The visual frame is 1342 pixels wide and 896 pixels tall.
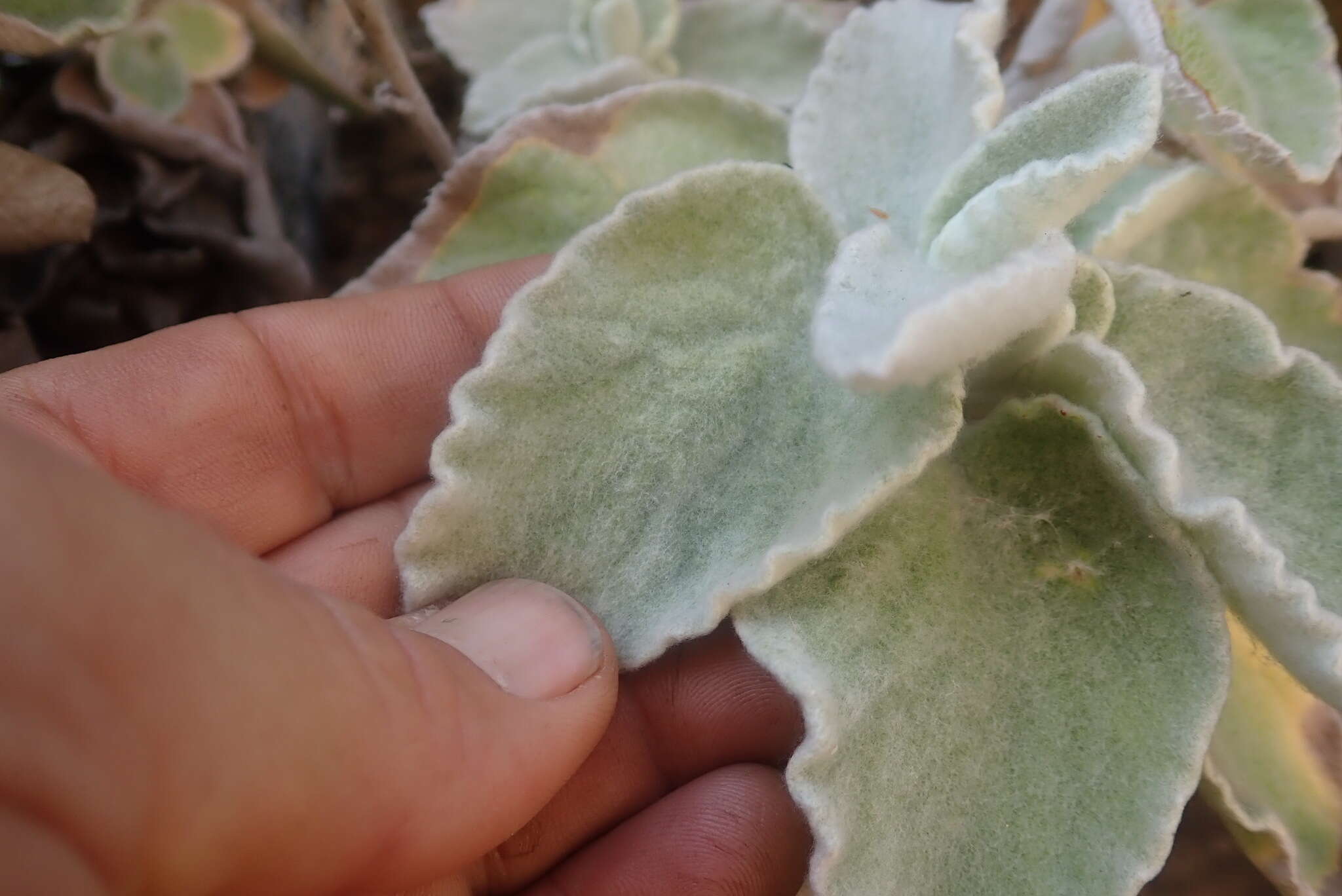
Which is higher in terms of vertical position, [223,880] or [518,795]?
[223,880]

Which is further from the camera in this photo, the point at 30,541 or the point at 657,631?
the point at 657,631

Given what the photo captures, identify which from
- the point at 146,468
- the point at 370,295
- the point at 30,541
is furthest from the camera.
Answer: the point at 370,295

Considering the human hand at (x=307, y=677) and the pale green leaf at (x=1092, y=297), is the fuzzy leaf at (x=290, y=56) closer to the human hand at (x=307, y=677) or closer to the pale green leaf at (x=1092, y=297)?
the human hand at (x=307, y=677)

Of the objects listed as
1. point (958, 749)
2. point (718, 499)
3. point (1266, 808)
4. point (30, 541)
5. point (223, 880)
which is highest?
point (30, 541)

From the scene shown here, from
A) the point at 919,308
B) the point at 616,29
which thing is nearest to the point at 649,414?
the point at 919,308

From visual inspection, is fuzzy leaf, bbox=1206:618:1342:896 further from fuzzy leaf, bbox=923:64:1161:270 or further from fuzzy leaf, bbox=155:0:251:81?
fuzzy leaf, bbox=155:0:251:81

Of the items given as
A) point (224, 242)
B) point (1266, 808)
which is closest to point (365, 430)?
point (224, 242)

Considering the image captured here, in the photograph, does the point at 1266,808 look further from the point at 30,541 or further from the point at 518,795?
the point at 30,541

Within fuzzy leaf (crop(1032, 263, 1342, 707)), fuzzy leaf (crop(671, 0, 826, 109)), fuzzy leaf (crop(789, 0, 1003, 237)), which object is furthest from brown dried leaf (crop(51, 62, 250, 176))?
fuzzy leaf (crop(1032, 263, 1342, 707))

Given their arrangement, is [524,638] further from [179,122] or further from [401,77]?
[179,122]
